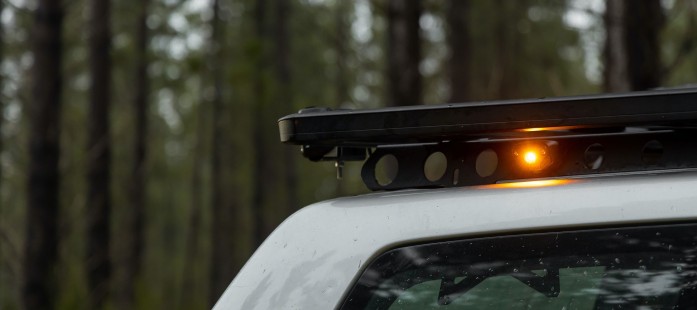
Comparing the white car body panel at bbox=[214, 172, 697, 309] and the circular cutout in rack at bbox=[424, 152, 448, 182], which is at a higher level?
the circular cutout in rack at bbox=[424, 152, 448, 182]

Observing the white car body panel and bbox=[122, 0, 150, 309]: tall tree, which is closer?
the white car body panel

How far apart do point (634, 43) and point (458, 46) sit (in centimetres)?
1470

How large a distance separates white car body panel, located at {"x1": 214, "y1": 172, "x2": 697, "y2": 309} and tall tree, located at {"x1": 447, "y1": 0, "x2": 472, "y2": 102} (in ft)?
66.7

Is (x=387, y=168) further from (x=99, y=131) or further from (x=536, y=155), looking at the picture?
(x=99, y=131)

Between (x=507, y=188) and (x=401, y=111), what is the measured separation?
0.24 meters

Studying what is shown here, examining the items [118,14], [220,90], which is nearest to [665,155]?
[118,14]

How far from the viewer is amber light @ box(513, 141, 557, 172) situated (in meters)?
2.29

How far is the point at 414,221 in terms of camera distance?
7.06ft

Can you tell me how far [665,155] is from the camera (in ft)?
Result: 7.53

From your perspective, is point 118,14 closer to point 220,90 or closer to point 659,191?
point 220,90

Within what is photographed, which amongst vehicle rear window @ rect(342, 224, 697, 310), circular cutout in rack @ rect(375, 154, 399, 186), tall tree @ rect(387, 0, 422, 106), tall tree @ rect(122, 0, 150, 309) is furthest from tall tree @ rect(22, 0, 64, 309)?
tall tree @ rect(122, 0, 150, 309)

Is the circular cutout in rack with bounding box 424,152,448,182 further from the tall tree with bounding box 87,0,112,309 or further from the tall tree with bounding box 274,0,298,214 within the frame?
the tall tree with bounding box 274,0,298,214

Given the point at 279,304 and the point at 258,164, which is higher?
the point at 279,304

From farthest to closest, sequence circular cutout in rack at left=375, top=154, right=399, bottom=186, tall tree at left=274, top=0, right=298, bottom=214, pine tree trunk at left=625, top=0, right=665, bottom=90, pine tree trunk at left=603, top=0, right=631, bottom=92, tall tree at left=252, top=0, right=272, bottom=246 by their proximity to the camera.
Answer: tall tree at left=274, top=0, right=298, bottom=214 → tall tree at left=252, top=0, right=272, bottom=246 → pine tree trunk at left=603, top=0, right=631, bottom=92 → pine tree trunk at left=625, top=0, right=665, bottom=90 → circular cutout in rack at left=375, top=154, right=399, bottom=186
